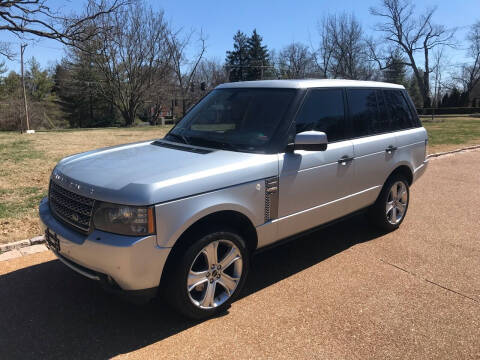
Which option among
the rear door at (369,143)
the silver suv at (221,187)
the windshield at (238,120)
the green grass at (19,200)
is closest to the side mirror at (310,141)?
the silver suv at (221,187)

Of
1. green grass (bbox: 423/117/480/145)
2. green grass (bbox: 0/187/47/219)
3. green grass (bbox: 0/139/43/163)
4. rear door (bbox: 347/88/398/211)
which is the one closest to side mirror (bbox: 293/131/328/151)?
rear door (bbox: 347/88/398/211)

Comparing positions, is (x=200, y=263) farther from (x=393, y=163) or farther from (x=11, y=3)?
(x=11, y=3)

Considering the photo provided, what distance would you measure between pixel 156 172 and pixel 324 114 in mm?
1977

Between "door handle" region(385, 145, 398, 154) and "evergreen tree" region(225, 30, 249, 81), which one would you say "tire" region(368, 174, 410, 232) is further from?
"evergreen tree" region(225, 30, 249, 81)

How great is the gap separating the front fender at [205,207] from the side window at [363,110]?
5.49 ft

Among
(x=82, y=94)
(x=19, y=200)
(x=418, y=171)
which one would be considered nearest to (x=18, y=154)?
(x=19, y=200)

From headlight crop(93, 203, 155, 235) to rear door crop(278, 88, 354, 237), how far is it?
1292mm

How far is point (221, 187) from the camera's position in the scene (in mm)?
3006

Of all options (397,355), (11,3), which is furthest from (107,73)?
(397,355)

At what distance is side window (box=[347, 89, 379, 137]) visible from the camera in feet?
14.3

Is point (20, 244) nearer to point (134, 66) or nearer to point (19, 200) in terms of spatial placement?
point (19, 200)

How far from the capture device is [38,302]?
11.1 ft

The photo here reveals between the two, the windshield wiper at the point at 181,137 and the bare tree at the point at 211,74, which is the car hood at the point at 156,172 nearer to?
the windshield wiper at the point at 181,137

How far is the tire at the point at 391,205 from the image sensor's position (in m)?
4.86
